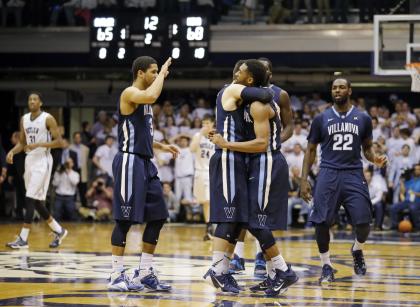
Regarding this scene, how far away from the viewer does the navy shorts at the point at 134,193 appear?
873cm

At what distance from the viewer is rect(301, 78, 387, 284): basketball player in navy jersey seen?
10.0 m

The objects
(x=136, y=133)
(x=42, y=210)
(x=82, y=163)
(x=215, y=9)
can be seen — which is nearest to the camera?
(x=136, y=133)

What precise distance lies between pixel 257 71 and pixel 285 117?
1162 mm

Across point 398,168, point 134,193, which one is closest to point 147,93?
point 134,193

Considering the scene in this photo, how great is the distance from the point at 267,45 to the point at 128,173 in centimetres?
1456

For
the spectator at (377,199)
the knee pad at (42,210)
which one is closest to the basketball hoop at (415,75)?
the spectator at (377,199)

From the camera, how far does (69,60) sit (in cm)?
2397

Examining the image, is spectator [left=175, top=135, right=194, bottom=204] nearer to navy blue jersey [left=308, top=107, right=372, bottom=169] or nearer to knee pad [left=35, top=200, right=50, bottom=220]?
knee pad [left=35, top=200, right=50, bottom=220]

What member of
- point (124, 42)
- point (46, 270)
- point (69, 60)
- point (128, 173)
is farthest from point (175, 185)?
point (128, 173)

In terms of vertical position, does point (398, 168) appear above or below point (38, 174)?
above

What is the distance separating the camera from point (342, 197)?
10078mm

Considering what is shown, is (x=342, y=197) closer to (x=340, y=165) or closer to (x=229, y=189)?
(x=340, y=165)

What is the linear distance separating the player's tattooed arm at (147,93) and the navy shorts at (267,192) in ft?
3.32

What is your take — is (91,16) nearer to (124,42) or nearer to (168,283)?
(124,42)
